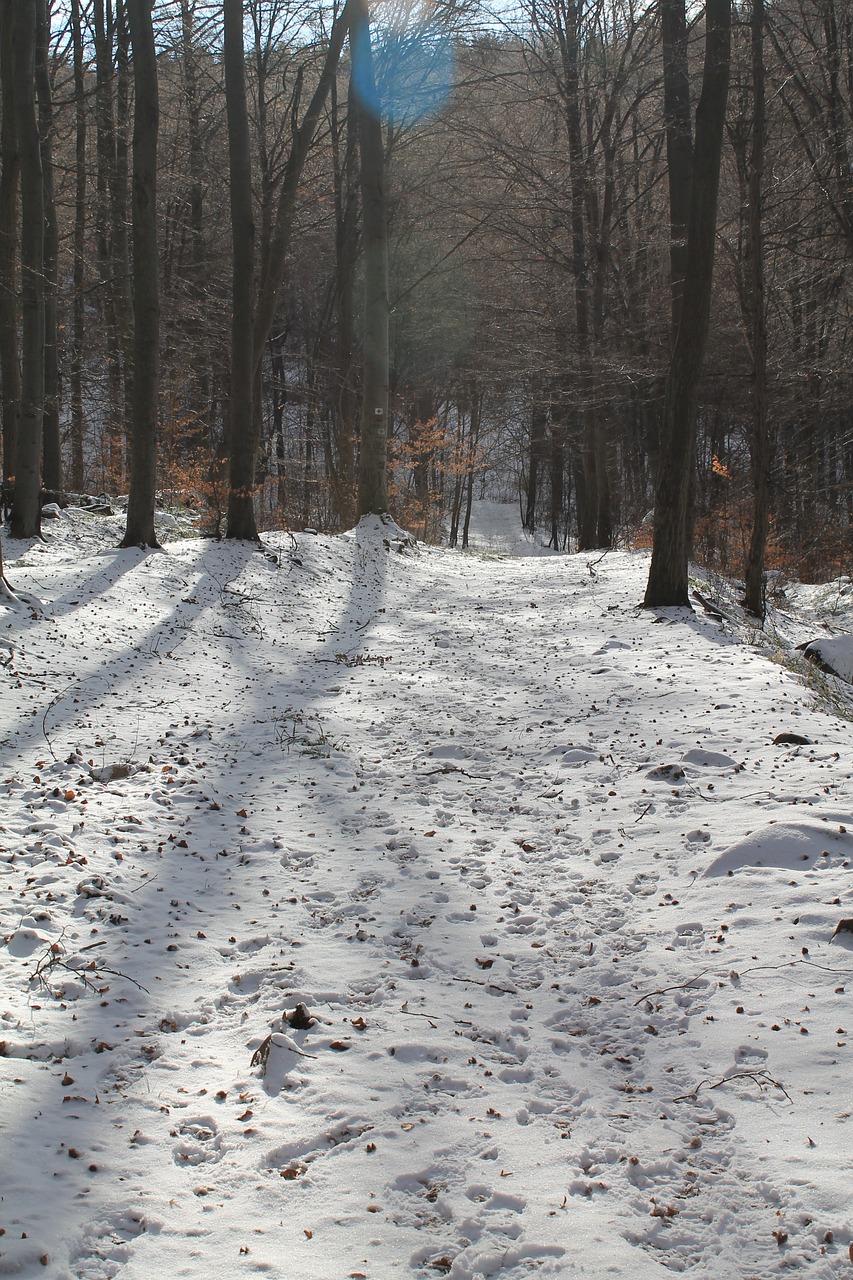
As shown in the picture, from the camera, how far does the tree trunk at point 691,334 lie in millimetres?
9008

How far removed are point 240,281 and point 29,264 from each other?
9.39 feet

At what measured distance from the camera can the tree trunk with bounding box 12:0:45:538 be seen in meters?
10.3

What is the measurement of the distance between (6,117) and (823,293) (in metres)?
13.3

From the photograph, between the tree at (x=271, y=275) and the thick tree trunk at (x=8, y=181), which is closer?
the thick tree trunk at (x=8, y=181)

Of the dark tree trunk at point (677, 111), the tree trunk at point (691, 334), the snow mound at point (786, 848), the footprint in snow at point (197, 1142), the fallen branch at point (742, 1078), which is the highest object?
the dark tree trunk at point (677, 111)

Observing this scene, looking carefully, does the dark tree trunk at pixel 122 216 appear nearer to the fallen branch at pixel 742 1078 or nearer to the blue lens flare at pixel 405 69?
the blue lens flare at pixel 405 69

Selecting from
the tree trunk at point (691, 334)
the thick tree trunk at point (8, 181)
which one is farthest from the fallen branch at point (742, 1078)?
the thick tree trunk at point (8, 181)

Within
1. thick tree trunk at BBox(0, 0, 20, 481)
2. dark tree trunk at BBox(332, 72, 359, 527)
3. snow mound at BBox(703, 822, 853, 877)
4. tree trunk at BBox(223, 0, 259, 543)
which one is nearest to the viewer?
snow mound at BBox(703, 822, 853, 877)

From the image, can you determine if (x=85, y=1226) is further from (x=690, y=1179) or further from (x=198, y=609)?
(x=198, y=609)

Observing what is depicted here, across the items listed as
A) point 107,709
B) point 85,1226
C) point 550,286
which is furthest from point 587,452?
point 85,1226

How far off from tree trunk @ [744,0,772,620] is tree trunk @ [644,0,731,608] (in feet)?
4.57

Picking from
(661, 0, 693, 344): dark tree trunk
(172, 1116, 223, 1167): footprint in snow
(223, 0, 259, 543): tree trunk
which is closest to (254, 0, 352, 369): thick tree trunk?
(223, 0, 259, 543): tree trunk

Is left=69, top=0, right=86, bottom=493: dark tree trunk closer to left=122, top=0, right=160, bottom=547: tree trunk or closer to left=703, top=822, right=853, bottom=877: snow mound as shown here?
left=122, top=0, right=160, bottom=547: tree trunk

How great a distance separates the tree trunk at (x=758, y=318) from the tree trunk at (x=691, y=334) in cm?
139
